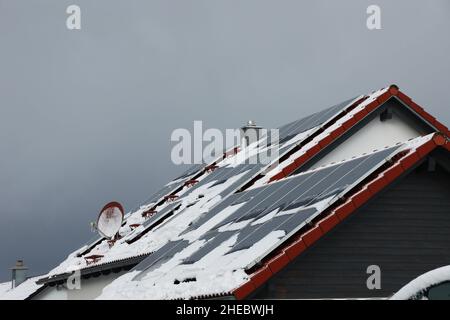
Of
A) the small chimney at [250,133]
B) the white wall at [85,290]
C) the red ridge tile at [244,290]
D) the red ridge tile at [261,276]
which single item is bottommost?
the red ridge tile at [244,290]

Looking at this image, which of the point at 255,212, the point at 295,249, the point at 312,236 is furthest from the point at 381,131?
the point at 295,249

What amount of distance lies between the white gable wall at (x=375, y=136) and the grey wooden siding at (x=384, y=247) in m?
8.39

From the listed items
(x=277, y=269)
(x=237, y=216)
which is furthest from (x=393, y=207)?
(x=237, y=216)

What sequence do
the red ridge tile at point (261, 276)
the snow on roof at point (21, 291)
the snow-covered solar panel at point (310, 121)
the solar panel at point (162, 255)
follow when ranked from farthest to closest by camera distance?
the snow on roof at point (21, 291)
the snow-covered solar panel at point (310, 121)
the solar panel at point (162, 255)
the red ridge tile at point (261, 276)

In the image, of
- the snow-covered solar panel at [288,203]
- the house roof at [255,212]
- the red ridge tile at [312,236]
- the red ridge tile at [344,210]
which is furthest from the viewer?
the snow-covered solar panel at [288,203]

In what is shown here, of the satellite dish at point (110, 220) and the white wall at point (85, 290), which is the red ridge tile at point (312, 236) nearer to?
the white wall at point (85, 290)

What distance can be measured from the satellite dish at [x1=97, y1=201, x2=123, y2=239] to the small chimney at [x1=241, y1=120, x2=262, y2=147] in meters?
6.99

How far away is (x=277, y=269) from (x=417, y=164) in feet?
12.8

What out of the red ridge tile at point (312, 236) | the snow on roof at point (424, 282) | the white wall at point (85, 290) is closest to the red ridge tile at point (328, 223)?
the red ridge tile at point (312, 236)

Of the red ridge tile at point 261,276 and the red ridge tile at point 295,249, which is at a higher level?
the red ridge tile at point 295,249

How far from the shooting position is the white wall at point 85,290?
3306 centimetres

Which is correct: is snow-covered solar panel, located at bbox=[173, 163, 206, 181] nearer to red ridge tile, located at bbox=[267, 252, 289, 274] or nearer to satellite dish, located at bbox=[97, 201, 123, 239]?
satellite dish, located at bbox=[97, 201, 123, 239]

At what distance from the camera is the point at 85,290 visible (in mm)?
35562
